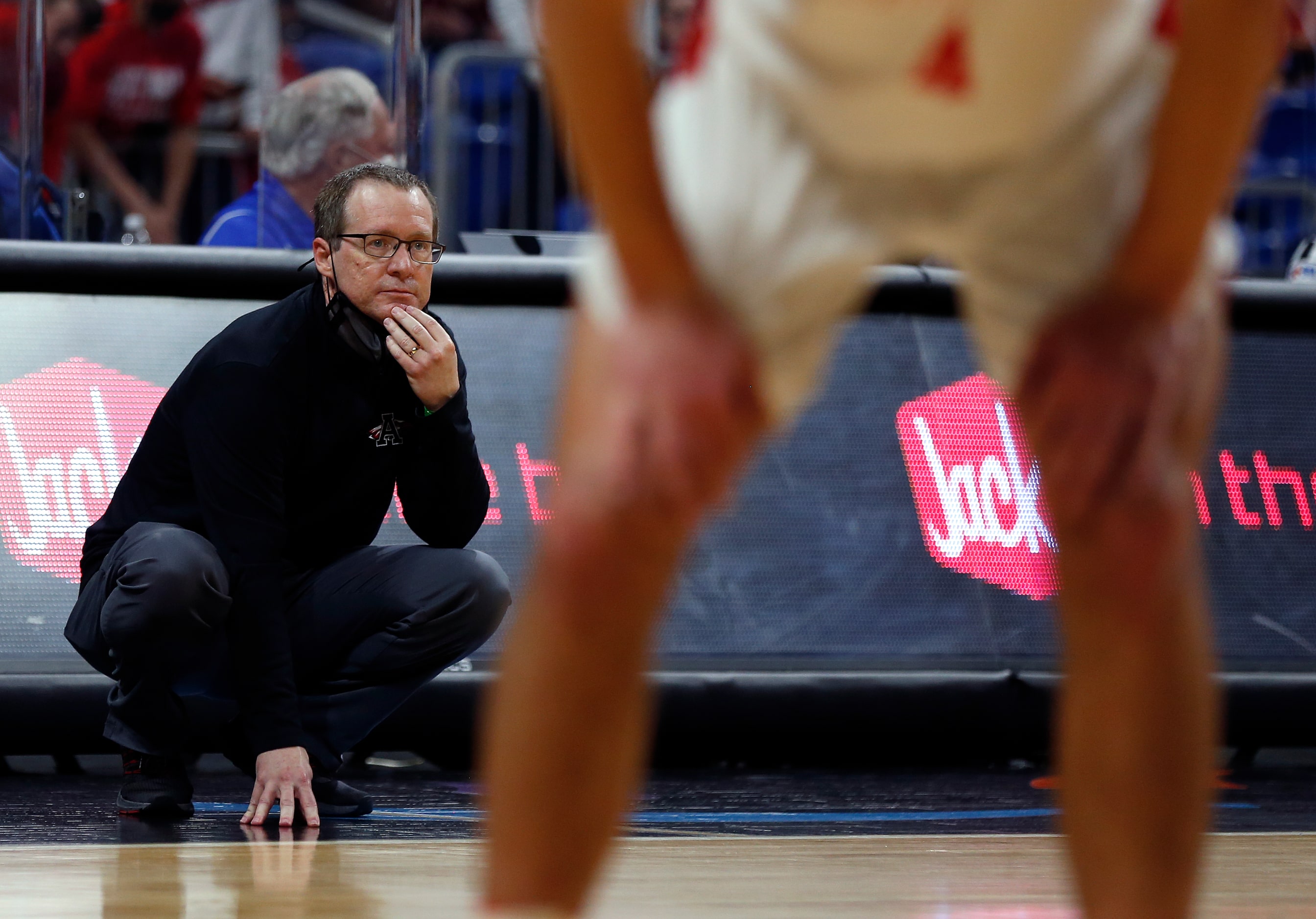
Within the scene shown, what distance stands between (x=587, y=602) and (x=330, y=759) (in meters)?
2.17

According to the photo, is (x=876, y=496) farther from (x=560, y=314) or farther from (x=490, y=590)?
(x=490, y=590)

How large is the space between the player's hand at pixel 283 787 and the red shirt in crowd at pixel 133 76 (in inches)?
157

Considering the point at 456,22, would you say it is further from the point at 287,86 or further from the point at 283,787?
the point at 283,787

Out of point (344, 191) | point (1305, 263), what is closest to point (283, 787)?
→ point (344, 191)

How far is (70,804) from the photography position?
3.28 m

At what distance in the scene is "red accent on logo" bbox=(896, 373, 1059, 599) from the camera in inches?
164

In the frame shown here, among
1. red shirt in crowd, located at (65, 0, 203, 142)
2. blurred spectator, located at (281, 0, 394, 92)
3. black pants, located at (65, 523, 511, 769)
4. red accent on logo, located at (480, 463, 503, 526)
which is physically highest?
blurred spectator, located at (281, 0, 394, 92)

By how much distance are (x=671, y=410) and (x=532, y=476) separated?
2881 millimetres

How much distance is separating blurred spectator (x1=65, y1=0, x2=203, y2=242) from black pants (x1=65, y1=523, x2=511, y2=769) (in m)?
3.33

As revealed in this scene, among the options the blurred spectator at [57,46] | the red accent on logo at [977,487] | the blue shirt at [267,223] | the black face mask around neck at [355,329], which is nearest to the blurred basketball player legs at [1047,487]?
the black face mask around neck at [355,329]

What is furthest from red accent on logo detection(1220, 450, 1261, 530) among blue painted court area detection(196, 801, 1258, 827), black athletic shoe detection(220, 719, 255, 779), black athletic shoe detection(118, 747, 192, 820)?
black athletic shoe detection(118, 747, 192, 820)

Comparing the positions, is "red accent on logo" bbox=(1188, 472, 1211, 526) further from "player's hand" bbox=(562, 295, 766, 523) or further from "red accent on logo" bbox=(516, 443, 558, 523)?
"player's hand" bbox=(562, 295, 766, 523)

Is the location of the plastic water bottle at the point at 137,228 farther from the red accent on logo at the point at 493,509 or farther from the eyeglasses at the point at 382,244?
the eyeglasses at the point at 382,244

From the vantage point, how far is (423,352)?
10.6 feet
